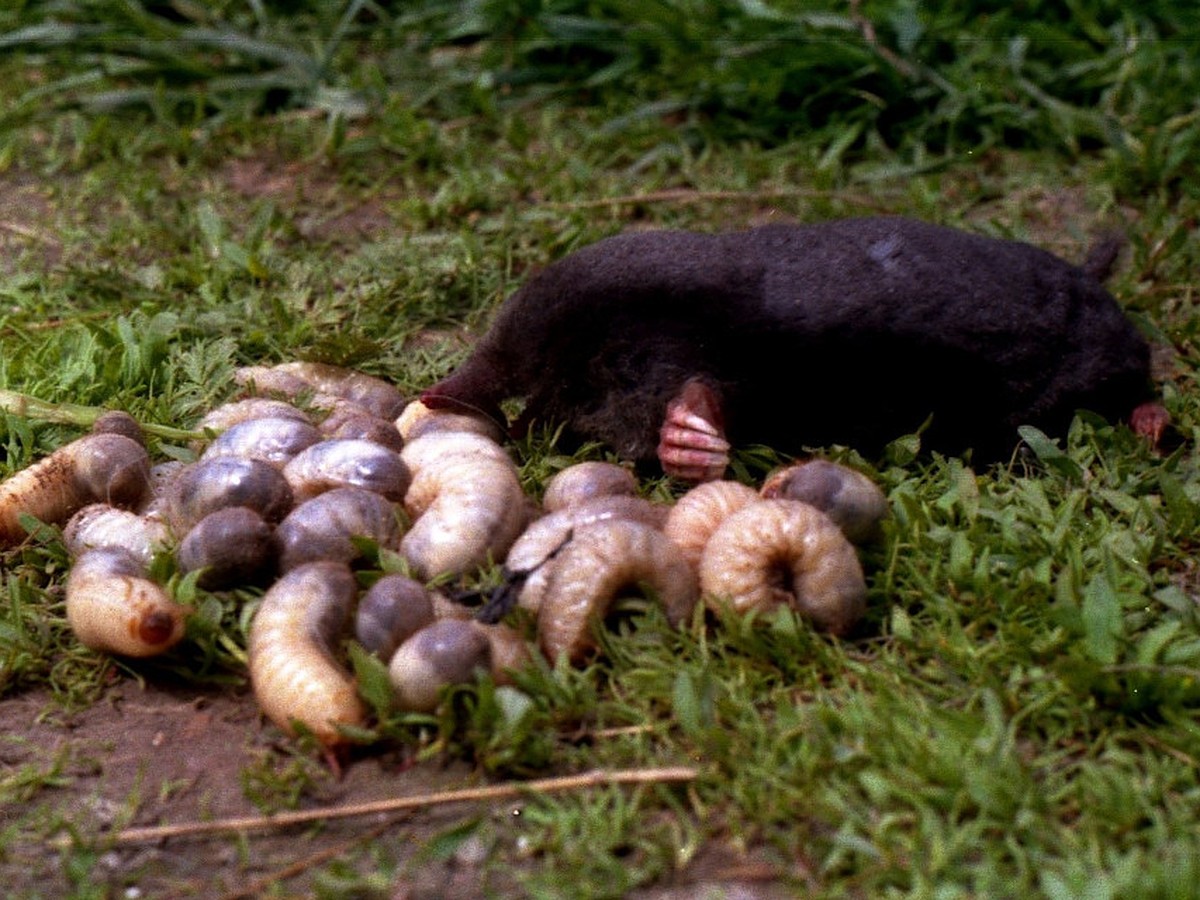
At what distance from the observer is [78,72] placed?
6.40 metres

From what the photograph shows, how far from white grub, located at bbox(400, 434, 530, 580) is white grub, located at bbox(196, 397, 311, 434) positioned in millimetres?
511

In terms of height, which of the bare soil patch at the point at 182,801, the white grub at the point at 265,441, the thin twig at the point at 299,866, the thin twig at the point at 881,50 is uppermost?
the thin twig at the point at 881,50

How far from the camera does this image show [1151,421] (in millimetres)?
4020

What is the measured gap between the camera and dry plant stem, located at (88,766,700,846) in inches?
111

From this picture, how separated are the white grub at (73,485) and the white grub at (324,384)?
22.8 inches

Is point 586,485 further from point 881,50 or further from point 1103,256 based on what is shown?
point 881,50

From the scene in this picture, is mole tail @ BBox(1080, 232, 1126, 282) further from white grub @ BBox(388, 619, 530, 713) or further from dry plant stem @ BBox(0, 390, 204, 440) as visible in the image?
dry plant stem @ BBox(0, 390, 204, 440)

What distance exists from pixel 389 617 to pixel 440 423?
37.2 inches

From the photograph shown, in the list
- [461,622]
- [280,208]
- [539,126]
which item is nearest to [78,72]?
[280,208]

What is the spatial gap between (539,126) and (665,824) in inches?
150

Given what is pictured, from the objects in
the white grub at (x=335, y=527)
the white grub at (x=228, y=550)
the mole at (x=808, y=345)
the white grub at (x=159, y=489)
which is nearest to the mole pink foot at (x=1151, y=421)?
the mole at (x=808, y=345)

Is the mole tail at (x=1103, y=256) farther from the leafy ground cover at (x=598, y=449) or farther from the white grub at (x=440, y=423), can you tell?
the white grub at (x=440, y=423)

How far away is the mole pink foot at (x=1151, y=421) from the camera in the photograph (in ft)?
13.1

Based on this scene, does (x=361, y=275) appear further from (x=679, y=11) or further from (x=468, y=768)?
(x=468, y=768)
